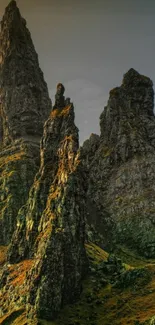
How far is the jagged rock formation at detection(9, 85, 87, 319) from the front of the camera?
98500 millimetres

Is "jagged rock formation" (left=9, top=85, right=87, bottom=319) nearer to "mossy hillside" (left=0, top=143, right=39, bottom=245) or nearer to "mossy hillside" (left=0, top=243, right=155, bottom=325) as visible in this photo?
"mossy hillside" (left=0, top=243, right=155, bottom=325)

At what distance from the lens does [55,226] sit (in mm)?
109750

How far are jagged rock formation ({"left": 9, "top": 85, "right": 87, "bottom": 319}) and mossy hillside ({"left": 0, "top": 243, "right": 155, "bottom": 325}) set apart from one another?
3.10 metres

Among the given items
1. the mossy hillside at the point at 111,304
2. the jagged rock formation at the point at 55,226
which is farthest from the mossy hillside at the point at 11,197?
the mossy hillside at the point at 111,304

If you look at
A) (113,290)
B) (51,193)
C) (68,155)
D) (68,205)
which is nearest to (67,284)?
(113,290)

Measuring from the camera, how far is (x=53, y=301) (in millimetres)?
97000

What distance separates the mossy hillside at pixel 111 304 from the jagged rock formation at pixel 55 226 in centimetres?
310

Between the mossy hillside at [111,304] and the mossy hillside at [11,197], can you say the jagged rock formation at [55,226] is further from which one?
the mossy hillside at [11,197]

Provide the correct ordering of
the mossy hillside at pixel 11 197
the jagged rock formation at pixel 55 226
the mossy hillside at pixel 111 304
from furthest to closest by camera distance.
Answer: the mossy hillside at pixel 11 197 → the jagged rock formation at pixel 55 226 → the mossy hillside at pixel 111 304

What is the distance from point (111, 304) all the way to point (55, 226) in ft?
78.5

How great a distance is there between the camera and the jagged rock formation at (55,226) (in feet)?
323

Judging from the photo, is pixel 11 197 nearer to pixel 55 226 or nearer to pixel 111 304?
pixel 55 226

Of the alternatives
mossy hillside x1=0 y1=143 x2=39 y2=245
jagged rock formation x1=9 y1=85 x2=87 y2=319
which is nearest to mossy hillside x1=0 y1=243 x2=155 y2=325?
jagged rock formation x1=9 y1=85 x2=87 y2=319

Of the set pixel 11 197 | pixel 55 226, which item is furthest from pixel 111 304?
pixel 11 197
